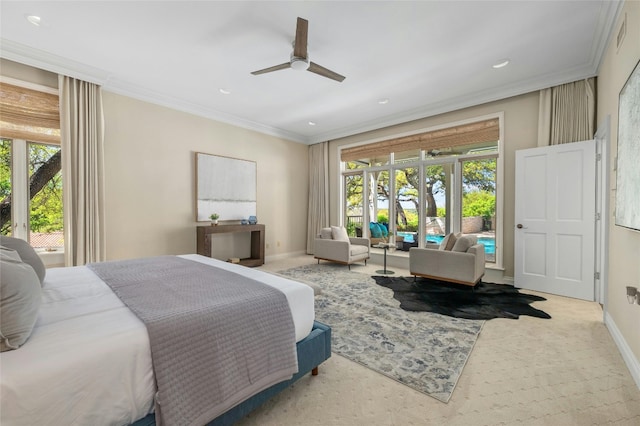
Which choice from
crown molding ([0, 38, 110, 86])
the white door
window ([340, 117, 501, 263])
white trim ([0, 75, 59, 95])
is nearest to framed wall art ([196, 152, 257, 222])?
crown molding ([0, 38, 110, 86])

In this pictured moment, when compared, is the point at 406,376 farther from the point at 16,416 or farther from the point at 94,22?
the point at 94,22

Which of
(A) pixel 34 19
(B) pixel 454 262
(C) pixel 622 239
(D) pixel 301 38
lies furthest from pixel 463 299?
(A) pixel 34 19

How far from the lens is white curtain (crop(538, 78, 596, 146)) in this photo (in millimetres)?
3469

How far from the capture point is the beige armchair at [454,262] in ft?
12.0

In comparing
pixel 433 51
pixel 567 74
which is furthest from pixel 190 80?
pixel 567 74

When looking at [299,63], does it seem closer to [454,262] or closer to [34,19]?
[34,19]

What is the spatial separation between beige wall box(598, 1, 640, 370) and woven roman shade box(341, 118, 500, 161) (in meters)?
1.42

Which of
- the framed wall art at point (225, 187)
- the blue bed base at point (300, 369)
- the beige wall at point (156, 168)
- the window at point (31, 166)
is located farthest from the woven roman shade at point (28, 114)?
the blue bed base at point (300, 369)

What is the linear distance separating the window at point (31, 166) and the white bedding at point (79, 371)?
314cm

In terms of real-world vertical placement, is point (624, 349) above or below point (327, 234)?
below

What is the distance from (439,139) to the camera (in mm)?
4852

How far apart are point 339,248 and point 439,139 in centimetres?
265

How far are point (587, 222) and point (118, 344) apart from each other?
15.4ft

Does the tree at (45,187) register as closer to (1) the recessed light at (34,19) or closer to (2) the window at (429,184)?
(1) the recessed light at (34,19)
